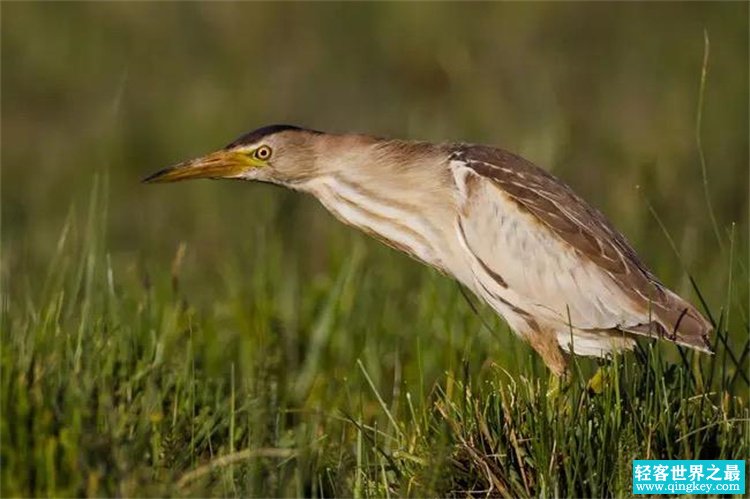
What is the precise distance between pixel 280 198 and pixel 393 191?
63.9 inches

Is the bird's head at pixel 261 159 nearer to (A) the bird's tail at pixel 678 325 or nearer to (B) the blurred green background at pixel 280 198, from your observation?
(B) the blurred green background at pixel 280 198

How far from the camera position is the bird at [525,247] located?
3.55 metres

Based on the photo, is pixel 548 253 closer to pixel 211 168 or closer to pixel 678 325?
pixel 678 325

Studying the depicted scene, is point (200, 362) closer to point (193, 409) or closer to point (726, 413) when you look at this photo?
point (193, 409)

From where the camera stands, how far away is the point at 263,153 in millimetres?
3758

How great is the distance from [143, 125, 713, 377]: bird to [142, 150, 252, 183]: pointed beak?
0.30 m

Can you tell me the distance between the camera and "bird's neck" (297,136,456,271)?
3617mm

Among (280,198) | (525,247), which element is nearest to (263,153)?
(525,247)

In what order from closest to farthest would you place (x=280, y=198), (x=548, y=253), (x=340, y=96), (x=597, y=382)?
(x=597, y=382), (x=548, y=253), (x=280, y=198), (x=340, y=96)

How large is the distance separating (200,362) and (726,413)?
4.43 ft

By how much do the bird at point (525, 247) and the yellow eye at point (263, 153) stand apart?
0.24 m

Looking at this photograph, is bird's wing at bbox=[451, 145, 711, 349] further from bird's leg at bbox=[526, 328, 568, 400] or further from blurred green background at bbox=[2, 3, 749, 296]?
blurred green background at bbox=[2, 3, 749, 296]

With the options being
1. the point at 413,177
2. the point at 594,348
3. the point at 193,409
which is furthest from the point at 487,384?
the point at 193,409

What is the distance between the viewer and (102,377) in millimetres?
3059
